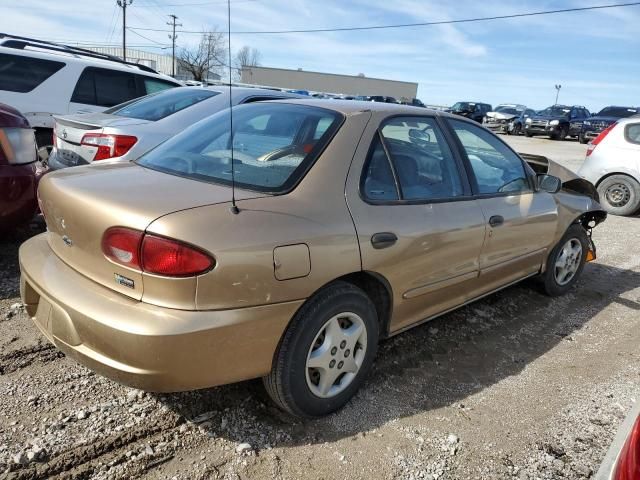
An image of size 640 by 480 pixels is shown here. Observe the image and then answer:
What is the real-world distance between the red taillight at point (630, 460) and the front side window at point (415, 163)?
1.53 meters

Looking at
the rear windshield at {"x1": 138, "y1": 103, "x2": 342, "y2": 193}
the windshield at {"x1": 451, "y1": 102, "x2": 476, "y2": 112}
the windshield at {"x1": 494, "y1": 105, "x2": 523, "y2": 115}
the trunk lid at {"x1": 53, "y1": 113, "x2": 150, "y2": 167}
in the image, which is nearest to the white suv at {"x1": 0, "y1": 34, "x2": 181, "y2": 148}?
the trunk lid at {"x1": 53, "y1": 113, "x2": 150, "y2": 167}

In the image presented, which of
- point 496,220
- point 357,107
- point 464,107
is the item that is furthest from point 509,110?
point 357,107

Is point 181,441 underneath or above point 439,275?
underneath

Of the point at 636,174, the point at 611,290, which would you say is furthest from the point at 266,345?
the point at 636,174

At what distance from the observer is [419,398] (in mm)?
2912

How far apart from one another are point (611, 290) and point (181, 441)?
4.32 metres

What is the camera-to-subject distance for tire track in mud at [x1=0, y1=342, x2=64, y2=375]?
287 centimetres

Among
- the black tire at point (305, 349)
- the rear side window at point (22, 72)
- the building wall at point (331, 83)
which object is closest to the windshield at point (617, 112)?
the rear side window at point (22, 72)

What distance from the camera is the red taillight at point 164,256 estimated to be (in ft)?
6.65

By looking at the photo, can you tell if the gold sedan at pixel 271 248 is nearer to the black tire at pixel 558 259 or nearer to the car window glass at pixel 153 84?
the black tire at pixel 558 259

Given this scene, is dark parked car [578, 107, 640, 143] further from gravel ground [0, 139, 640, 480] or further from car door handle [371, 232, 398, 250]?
car door handle [371, 232, 398, 250]

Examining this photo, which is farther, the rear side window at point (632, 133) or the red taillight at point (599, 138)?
the red taillight at point (599, 138)

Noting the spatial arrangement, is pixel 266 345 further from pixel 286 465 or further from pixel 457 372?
pixel 457 372

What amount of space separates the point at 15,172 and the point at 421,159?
116 inches
